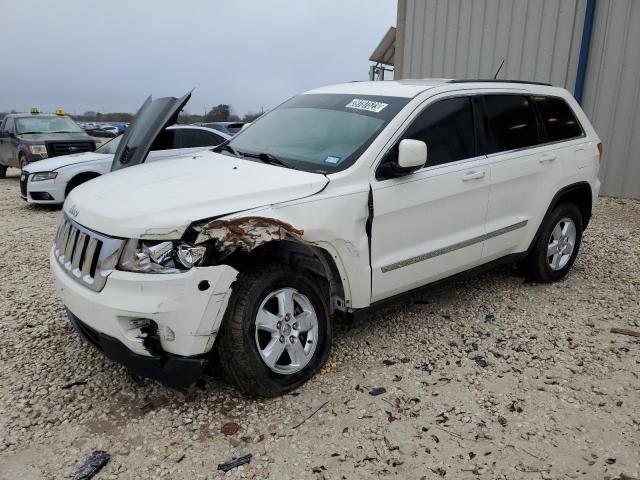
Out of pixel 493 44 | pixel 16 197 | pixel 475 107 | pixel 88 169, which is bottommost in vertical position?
pixel 16 197

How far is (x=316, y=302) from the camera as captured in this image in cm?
313

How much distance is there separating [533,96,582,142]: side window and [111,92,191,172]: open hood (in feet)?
10.1

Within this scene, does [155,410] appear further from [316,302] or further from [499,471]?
[499,471]

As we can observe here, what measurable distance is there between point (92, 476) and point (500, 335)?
2.85 m

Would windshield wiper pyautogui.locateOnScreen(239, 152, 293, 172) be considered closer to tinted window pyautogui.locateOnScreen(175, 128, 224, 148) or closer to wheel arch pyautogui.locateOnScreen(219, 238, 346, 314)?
wheel arch pyautogui.locateOnScreen(219, 238, 346, 314)

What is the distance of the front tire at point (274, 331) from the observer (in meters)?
2.77

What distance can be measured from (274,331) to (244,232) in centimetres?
62

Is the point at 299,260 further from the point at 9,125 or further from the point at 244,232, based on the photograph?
the point at 9,125

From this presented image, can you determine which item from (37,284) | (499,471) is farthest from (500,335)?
(37,284)

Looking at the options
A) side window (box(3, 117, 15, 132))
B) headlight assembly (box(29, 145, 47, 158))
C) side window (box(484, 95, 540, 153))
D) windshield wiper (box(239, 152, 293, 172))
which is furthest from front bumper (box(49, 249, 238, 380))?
side window (box(3, 117, 15, 132))

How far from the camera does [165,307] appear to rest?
2.56 meters

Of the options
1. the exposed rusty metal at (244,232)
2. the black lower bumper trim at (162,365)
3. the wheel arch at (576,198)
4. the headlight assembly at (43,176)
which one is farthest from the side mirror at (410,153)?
the headlight assembly at (43,176)

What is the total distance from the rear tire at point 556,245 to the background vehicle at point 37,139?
9738 mm

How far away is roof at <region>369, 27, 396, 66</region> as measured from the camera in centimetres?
1397
